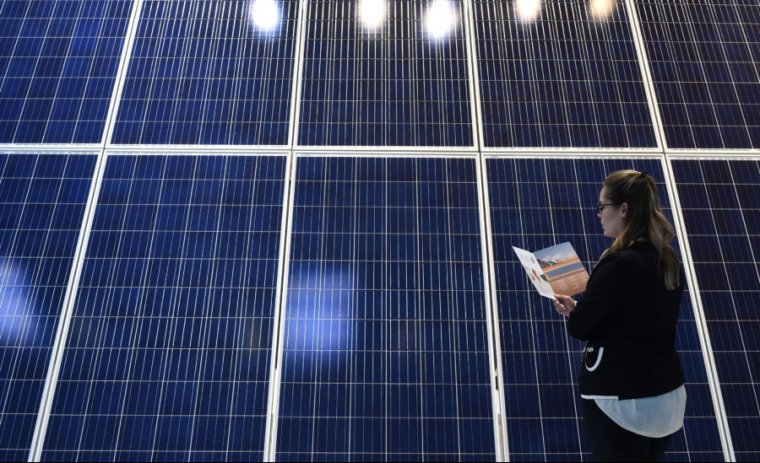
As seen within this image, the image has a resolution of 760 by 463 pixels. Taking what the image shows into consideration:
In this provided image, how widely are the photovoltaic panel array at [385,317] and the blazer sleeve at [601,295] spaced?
1976mm

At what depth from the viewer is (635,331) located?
2.99m

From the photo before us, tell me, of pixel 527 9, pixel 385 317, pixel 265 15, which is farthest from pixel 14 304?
pixel 527 9

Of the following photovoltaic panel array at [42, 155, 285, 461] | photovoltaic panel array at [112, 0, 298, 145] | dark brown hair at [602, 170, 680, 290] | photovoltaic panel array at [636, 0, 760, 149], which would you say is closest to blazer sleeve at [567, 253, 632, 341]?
dark brown hair at [602, 170, 680, 290]

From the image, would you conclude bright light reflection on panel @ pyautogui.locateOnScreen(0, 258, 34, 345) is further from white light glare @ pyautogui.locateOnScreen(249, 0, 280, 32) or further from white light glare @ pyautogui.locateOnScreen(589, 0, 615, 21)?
white light glare @ pyautogui.locateOnScreen(589, 0, 615, 21)

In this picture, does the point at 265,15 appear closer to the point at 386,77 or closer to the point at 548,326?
the point at 386,77

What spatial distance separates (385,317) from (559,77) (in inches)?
127

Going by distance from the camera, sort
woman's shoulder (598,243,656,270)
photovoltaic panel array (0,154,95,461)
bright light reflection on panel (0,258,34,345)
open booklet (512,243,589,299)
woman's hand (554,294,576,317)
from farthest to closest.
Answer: bright light reflection on panel (0,258,34,345) → photovoltaic panel array (0,154,95,461) → open booklet (512,243,589,299) → woman's hand (554,294,576,317) → woman's shoulder (598,243,656,270)

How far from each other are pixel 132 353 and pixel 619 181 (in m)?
4.17

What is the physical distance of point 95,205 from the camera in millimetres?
5516

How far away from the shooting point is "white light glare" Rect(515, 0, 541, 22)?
252 inches

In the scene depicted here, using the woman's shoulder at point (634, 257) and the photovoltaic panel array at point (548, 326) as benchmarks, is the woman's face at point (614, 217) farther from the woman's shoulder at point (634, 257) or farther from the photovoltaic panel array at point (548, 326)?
the photovoltaic panel array at point (548, 326)

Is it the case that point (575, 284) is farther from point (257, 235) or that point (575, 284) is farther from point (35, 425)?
point (35, 425)

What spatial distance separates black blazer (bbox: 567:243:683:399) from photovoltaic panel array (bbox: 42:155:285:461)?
9.62ft

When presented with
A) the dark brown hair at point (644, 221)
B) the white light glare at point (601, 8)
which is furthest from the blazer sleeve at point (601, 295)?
the white light glare at point (601, 8)
